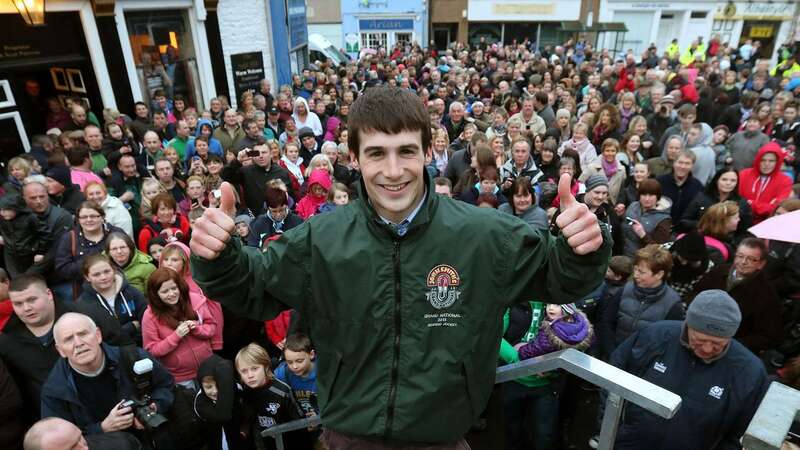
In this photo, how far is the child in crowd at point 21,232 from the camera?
4.85m

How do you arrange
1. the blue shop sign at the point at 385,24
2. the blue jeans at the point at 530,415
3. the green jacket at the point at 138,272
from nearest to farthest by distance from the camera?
the blue jeans at the point at 530,415 → the green jacket at the point at 138,272 → the blue shop sign at the point at 385,24

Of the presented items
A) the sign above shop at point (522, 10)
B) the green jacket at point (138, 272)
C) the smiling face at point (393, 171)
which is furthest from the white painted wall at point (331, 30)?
the smiling face at point (393, 171)

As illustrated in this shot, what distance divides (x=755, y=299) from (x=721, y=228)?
1013 millimetres

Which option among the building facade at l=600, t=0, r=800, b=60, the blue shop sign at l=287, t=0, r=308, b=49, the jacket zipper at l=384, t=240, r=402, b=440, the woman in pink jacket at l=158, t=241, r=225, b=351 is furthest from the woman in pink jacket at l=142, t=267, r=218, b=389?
the building facade at l=600, t=0, r=800, b=60

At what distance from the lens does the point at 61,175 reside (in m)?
5.99

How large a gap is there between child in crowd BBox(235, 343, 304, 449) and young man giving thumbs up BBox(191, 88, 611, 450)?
1998mm

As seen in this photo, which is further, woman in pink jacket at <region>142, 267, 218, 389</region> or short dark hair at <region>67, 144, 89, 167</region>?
short dark hair at <region>67, 144, 89, 167</region>

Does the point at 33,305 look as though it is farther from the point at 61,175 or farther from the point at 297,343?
the point at 61,175

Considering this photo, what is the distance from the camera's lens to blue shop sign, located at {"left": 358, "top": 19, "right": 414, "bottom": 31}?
102ft

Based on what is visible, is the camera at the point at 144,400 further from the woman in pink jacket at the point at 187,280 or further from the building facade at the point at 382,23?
the building facade at the point at 382,23

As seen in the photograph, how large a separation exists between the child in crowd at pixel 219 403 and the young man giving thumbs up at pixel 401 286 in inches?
81.8

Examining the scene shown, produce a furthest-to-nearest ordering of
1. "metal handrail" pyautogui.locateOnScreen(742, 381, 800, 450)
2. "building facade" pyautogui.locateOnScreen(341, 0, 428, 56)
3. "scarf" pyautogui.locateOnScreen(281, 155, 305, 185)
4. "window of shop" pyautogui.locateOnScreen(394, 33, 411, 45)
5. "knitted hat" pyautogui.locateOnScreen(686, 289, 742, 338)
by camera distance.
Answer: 1. "window of shop" pyautogui.locateOnScreen(394, 33, 411, 45)
2. "building facade" pyautogui.locateOnScreen(341, 0, 428, 56)
3. "scarf" pyautogui.locateOnScreen(281, 155, 305, 185)
4. "knitted hat" pyautogui.locateOnScreen(686, 289, 742, 338)
5. "metal handrail" pyautogui.locateOnScreen(742, 381, 800, 450)

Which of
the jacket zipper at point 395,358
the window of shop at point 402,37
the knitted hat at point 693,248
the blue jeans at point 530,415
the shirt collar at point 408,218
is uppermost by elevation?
the window of shop at point 402,37

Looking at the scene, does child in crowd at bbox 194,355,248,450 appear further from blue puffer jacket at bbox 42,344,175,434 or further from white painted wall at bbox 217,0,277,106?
white painted wall at bbox 217,0,277,106
